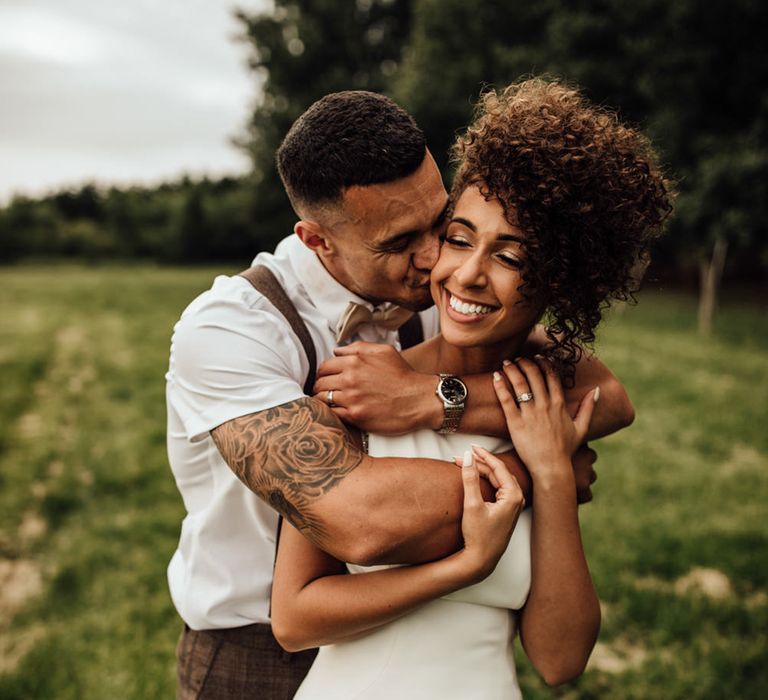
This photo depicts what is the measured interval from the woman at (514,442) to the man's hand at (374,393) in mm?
75

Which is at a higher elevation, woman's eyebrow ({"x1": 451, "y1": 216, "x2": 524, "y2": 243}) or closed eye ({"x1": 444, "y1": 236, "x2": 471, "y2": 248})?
woman's eyebrow ({"x1": 451, "y1": 216, "x2": 524, "y2": 243})

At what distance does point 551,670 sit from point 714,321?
17890mm

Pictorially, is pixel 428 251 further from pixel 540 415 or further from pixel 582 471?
pixel 582 471

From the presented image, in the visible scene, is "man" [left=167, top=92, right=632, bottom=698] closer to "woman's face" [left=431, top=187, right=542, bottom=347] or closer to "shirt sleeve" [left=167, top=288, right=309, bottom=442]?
"shirt sleeve" [left=167, top=288, right=309, bottom=442]

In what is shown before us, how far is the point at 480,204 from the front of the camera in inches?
82.9

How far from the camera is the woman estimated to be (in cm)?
181

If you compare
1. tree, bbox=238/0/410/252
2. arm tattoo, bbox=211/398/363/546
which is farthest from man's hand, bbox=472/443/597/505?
tree, bbox=238/0/410/252

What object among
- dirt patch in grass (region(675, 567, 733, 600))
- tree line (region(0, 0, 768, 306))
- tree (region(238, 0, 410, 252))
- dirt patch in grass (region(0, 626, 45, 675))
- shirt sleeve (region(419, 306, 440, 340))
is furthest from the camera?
tree (region(238, 0, 410, 252))

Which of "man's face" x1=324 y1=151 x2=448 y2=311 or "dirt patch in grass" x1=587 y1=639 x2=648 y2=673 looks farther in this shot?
"dirt patch in grass" x1=587 y1=639 x2=648 y2=673

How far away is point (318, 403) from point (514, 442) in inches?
22.7

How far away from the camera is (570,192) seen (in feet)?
6.45

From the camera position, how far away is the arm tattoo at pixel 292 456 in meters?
1.74

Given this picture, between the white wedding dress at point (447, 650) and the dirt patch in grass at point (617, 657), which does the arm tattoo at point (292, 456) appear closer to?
the white wedding dress at point (447, 650)

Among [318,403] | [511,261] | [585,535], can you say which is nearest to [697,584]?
[585,535]
